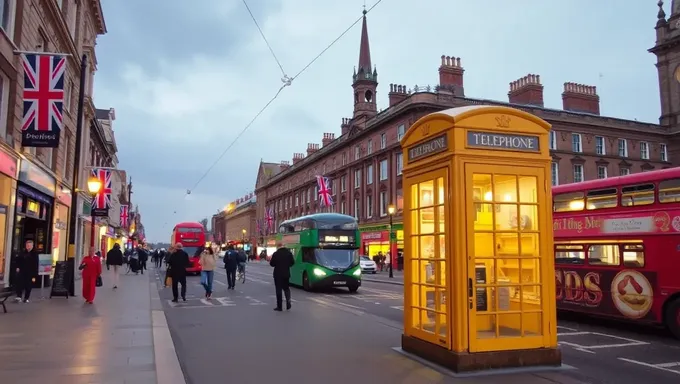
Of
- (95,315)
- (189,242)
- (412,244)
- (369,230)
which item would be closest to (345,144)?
(369,230)

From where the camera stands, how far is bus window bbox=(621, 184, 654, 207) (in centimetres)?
1184

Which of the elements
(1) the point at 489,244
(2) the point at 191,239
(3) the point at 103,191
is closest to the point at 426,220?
(1) the point at 489,244

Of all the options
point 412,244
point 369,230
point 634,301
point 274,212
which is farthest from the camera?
point 274,212

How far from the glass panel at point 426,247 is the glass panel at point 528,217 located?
125 cm

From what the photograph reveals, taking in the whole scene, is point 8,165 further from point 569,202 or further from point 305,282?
point 569,202

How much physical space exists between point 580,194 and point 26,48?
714 inches

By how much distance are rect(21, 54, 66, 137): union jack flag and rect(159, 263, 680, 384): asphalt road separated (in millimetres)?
7140

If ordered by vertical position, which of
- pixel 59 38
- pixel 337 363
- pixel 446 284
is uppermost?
pixel 59 38

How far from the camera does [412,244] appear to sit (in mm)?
8375

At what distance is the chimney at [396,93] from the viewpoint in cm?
5403

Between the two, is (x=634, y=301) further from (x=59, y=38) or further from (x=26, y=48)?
(x=59, y=38)

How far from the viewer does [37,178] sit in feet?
66.4

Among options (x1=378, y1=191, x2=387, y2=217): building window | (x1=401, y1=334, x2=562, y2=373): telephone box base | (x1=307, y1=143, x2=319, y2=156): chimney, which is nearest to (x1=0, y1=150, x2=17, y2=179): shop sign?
(x1=401, y1=334, x2=562, y2=373): telephone box base

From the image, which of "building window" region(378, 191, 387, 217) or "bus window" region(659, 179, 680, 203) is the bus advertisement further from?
"building window" region(378, 191, 387, 217)
